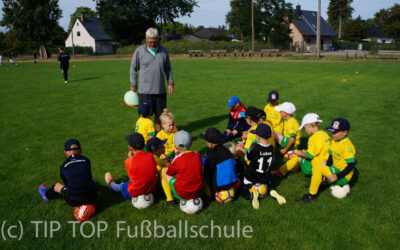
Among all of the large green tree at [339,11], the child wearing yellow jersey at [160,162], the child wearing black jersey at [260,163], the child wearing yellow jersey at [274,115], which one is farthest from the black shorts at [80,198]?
the large green tree at [339,11]

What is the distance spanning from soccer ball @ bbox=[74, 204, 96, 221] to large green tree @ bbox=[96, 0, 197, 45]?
64.6 meters

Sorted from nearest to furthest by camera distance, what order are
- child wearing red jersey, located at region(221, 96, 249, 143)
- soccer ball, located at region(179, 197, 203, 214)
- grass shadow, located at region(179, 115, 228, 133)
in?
soccer ball, located at region(179, 197, 203, 214), child wearing red jersey, located at region(221, 96, 249, 143), grass shadow, located at region(179, 115, 228, 133)

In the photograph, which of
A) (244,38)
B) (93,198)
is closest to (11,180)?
(93,198)

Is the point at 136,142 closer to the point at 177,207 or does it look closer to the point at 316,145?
the point at 177,207

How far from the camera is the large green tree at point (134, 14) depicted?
208ft

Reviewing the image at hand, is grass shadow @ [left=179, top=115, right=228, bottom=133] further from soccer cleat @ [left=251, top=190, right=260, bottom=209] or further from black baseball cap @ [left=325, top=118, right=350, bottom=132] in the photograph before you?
black baseball cap @ [left=325, top=118, right=350, bottom=132]

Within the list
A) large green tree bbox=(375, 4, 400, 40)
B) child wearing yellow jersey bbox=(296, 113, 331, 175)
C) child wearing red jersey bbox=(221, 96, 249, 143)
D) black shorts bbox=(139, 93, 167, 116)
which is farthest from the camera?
large green tree bbox=(375, 4, 400, 40)

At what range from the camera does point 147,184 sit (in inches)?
178

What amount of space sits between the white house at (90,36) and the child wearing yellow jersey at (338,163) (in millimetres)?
83767

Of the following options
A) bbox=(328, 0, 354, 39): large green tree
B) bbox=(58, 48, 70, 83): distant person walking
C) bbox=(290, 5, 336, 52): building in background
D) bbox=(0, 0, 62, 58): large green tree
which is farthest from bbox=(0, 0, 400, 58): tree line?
bbox=(58, 48, 70, 83): distant person walking

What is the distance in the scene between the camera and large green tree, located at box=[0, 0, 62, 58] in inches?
2314

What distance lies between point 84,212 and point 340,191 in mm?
4167

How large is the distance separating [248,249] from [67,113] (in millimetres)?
9718

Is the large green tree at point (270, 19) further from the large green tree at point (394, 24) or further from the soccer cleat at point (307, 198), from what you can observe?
the soccer cleat at point (307, 198)
